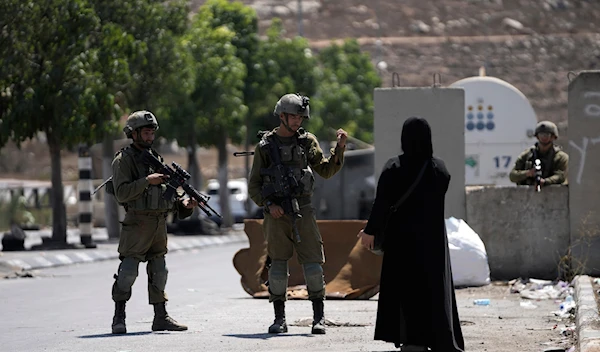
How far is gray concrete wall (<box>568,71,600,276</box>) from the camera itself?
51.1 ft

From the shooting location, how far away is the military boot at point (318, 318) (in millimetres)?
10703

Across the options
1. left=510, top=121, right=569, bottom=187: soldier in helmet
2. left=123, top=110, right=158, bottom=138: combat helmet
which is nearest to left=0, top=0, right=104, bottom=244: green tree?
left=510, top=121, right=569, bottom=187: soldier in helmet

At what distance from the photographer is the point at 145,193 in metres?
10.9

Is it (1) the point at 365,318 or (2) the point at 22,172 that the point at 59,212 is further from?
(2) the point at 22,172

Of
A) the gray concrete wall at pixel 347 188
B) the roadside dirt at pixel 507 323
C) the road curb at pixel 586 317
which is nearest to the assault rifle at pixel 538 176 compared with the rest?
the roadside dirt at pixel 507 323

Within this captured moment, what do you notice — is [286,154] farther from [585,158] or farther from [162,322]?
[585,158]

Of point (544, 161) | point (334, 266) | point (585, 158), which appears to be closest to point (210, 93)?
point (544, 161)

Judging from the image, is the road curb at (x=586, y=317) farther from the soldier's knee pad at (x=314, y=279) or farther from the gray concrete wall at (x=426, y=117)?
the gray concrete wall at (x=426, y=117)

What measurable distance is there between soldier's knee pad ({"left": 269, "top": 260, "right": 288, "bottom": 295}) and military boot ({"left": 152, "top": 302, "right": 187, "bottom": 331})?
2.66 feet

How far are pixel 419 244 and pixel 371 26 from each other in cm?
12792

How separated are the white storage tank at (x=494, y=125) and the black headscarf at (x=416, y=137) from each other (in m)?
14.0

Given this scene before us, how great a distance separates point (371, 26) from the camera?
5335 inches

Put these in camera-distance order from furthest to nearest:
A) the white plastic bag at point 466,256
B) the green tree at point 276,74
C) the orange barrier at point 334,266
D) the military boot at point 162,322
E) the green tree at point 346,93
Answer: the green tree at point 346,93
the green tree at point 276,74
the white plastic bag at point 466,256
the orange barrier at point 334,266
the military boot at point 162,322

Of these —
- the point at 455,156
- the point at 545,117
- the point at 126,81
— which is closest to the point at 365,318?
the point at 455,156
